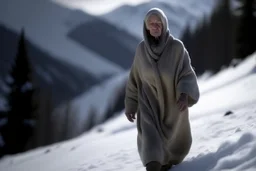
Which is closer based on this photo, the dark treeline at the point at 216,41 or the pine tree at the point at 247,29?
the pine tree at the point at 247,29

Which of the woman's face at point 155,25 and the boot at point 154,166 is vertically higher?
the woman's face at point 155,25

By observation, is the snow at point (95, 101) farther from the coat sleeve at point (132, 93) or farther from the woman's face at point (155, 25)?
the woman's face at point (155, 25)

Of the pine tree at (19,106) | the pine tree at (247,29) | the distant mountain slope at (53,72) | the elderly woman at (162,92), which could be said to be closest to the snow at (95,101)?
the distant mountain slope at (53,72)

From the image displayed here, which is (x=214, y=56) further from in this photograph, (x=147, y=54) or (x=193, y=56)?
(x=147, y=54)

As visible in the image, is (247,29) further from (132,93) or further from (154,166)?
(154,166)

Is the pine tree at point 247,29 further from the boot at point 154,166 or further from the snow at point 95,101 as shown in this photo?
the snow at point 95,101

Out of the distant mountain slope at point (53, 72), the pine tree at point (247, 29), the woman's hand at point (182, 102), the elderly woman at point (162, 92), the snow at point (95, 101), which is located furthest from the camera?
the distant mountain slope at point (53, 72)

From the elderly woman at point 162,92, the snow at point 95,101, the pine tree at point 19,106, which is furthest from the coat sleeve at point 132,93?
the snow at point 95,101

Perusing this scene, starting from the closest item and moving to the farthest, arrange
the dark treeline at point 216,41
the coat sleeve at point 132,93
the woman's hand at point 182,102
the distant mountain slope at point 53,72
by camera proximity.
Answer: the woman's hand at point 182,102 < the coat sleeve at point 132,93 < the dark treeline at point 216,41 < the distant mountain slope at point 53,72

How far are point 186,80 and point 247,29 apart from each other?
26706 mm

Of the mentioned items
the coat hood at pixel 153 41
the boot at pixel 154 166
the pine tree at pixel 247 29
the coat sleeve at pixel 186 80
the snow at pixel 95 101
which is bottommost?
the snow at pixel 95 101

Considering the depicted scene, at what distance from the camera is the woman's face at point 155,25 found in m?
4.23

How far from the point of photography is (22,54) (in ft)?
97.8

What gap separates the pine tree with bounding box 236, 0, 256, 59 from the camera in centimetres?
2909
